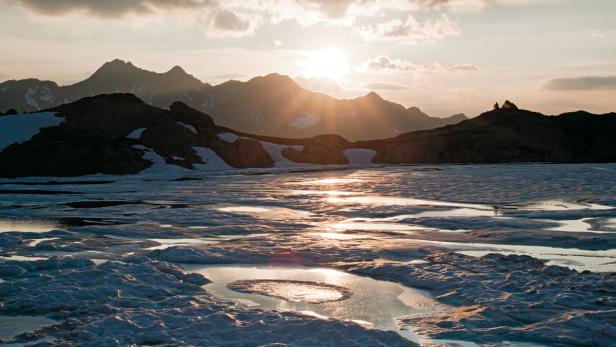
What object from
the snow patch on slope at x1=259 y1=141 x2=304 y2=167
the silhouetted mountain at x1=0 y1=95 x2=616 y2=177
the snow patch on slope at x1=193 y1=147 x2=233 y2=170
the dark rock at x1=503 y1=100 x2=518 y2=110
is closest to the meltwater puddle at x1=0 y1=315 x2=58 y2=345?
the silhouetted mountain at x1=0 y1=95 x2=616 y2=177

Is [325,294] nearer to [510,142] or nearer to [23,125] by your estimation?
[23,125]

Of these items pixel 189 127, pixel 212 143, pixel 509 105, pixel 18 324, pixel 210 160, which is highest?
pixel 509 105

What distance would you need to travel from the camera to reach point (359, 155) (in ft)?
405

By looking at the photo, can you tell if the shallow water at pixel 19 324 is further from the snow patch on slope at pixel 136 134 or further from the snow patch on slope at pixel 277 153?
the snow patch on slope at pixel 277 153

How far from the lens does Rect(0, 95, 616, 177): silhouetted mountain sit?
73.6 metres

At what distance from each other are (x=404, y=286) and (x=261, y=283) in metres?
3.41

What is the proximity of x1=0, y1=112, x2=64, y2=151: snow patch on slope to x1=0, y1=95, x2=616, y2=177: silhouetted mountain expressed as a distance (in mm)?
153

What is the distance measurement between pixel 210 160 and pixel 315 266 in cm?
7831


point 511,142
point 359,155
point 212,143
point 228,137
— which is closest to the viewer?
Answer: point 212,143

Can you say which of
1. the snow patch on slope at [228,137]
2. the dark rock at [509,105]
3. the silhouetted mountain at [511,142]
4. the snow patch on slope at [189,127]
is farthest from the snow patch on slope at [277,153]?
the dark rock at [509,105]

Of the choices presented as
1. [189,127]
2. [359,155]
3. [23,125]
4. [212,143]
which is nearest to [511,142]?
[359,155]

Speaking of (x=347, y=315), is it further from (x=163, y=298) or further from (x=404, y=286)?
(x=163, y=298)

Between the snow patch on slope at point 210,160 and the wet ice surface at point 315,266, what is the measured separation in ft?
195

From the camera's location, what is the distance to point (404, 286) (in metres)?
12.0
